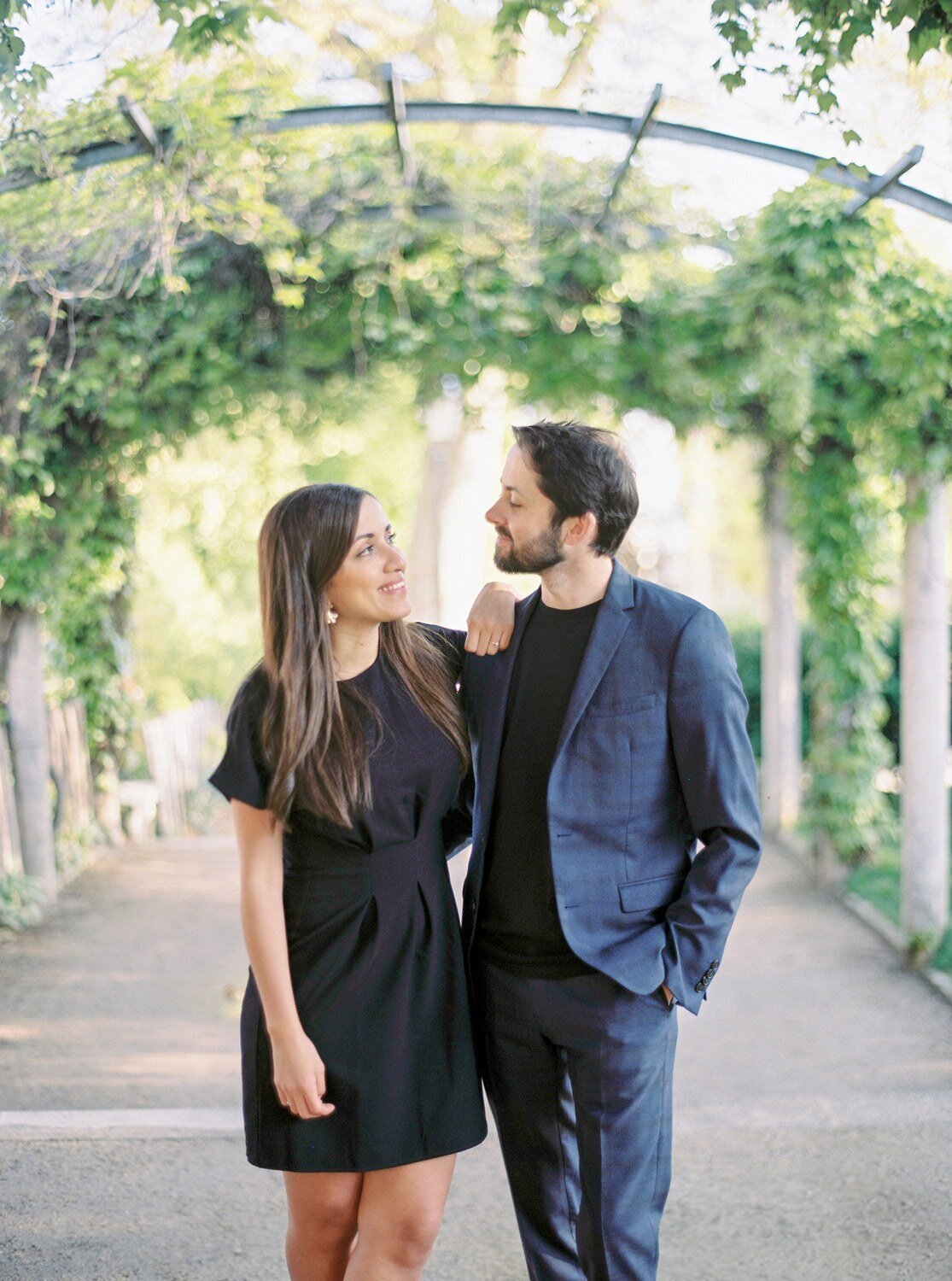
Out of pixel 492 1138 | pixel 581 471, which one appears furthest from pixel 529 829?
pixel 492 1138

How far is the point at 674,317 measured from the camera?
7188 mm

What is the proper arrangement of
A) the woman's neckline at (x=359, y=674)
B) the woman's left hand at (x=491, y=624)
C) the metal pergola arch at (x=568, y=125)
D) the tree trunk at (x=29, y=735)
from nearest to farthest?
the woman's neckline at (x=359, y=674)
the woman's left hand at (x=491, y=624)
the metal pergola arch at (x=568, y=125)
the tree trunk at (x=29, y=735)

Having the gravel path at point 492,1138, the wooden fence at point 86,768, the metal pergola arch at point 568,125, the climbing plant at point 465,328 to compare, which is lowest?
the gravel path at point 492,1138

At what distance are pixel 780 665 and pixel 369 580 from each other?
7444 millimetres

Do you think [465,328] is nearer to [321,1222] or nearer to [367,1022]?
[367,1022]

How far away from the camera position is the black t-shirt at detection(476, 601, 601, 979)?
99.5 inches

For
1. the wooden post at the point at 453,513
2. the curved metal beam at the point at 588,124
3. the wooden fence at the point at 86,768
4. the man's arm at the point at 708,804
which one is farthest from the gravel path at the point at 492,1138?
the wooden post at the point at 453,513

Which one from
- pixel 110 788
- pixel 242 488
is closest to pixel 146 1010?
pixel 110 788

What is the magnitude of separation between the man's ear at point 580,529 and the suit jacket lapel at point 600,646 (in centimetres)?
11

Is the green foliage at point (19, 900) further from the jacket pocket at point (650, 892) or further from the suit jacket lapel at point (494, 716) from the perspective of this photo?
the jacket pocket at point (650, 892)

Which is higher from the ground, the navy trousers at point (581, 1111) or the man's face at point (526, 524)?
the man's face at point (526, 524)

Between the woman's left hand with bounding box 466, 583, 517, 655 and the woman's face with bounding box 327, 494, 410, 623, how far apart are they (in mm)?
278

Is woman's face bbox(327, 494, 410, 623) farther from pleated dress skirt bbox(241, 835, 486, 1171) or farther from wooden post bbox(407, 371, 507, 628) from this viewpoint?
wooden post bbox(407, 371, 507, 628)

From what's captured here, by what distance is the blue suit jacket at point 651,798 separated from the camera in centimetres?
246
